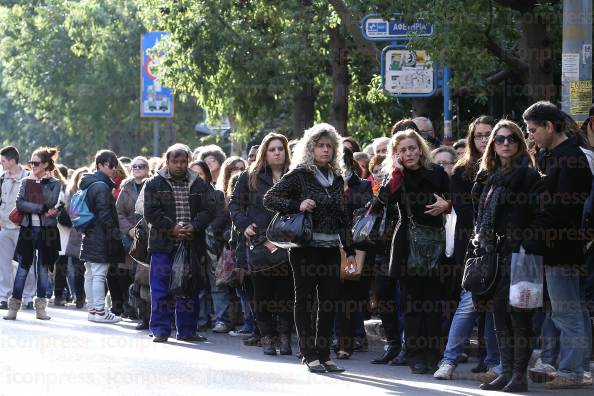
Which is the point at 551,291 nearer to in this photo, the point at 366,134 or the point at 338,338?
the point at 338,338

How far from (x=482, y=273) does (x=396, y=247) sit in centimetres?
131

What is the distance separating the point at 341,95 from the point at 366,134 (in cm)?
219

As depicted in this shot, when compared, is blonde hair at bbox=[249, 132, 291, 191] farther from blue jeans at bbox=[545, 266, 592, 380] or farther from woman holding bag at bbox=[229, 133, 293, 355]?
blue jeans at bbox=[545, 266, 592, 380]

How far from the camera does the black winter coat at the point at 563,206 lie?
10953 millimetres

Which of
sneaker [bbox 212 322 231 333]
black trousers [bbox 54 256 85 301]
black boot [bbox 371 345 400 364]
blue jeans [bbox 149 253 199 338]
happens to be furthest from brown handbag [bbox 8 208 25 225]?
black boot [bbox 371 345 400 364]

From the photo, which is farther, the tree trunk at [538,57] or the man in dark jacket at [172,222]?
the tree trunk at [538,57]

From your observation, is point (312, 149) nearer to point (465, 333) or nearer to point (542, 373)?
point (465, 333)

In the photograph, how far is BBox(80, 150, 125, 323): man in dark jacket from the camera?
1780 centimetres

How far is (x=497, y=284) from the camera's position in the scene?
11.2m

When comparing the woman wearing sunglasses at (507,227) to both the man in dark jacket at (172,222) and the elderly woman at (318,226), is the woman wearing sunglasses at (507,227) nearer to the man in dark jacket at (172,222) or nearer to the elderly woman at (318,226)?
the elderly woman at (318,226)

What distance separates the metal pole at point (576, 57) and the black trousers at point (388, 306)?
82.8 inches

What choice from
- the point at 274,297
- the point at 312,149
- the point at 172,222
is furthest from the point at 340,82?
the point at 312,149

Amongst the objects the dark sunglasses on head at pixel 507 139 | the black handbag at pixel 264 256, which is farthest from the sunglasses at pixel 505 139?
the black handbag at pixel 264 256

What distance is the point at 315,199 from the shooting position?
1233 cm
